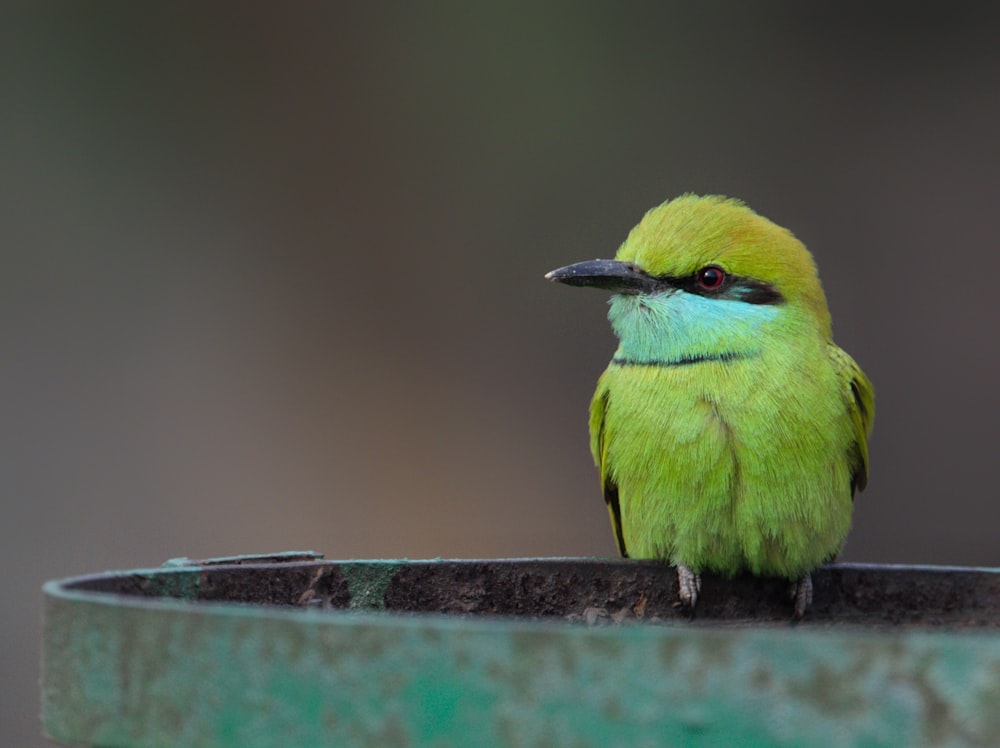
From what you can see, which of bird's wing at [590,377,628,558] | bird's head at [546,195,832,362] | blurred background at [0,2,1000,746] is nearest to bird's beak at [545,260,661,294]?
bird's head at [546,195,832,362]

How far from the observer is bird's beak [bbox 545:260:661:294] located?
8.07ft

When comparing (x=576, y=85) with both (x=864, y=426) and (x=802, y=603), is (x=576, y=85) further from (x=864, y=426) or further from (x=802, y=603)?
(x=802, y=603)

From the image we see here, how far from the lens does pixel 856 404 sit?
96.7 inches

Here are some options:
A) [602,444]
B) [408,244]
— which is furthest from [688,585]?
[408,244]

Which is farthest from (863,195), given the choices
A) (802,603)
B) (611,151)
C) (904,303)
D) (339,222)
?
(802,603)

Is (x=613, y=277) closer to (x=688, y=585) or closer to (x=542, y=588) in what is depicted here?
(x=688, y=585)

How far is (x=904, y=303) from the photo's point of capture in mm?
4121

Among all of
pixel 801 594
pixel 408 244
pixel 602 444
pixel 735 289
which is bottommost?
pixel 801 594

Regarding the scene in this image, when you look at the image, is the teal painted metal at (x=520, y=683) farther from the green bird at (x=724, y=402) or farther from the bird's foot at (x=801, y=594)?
the green bird at (x=724, y=402)

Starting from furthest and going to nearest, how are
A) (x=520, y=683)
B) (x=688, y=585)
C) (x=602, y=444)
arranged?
(x=602, y=444), (x=688, y=585), (x=520, y=683)

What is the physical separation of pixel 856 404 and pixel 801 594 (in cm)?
49

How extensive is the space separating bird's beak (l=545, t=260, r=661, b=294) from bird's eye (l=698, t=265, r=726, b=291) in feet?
0.25

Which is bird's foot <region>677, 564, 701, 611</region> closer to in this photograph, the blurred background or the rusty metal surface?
the rusty metal surface

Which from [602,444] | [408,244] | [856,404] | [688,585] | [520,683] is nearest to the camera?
[520,683]
